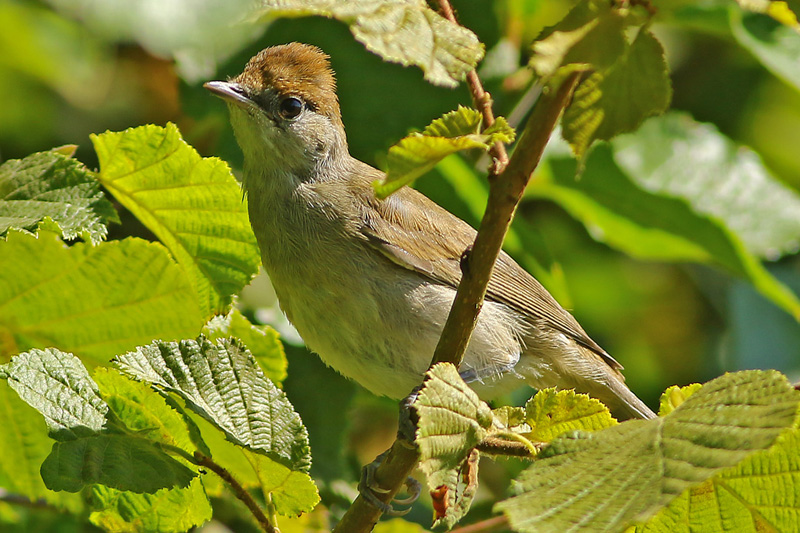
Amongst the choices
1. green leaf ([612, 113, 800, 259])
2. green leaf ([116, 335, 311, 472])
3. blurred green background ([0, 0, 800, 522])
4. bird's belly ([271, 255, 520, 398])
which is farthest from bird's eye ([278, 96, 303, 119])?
green leaf ([116, 335, 311, 472])

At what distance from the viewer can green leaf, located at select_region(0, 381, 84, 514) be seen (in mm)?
2207

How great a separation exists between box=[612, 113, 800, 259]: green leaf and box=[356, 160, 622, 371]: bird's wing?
0.72 meters

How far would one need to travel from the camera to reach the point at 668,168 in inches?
148

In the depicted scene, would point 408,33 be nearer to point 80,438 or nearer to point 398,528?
point 80,438

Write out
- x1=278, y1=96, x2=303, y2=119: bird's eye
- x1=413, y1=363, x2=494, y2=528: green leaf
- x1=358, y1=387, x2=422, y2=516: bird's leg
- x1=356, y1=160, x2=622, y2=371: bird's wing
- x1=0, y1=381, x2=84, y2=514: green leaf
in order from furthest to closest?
x1=278, y1=96, x2=303, y2=119: bird's eye, x1=356, y1=160, x2=622, y2=371: bird's wing, x1=0, y1=381, x2=84, y2=514: green leaf, x1=358, y1=387, x2=422, y2=516: bird's leg, x1=413, y1=363, x2=494, y2=528: green leaf

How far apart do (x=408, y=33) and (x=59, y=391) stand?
1026 millimetres

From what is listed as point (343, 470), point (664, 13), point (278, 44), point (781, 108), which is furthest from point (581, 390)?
point (781, 108)

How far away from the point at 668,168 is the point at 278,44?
172cm

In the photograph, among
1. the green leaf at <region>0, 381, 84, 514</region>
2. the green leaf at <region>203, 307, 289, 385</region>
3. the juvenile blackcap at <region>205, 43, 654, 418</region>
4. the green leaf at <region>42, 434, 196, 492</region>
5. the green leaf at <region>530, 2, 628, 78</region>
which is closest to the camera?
the green leaf at <region>530, 2, 628, 78</region>

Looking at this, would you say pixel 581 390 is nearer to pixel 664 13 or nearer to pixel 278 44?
pixel 278 44

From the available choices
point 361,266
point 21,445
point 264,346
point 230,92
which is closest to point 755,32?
point 361,266

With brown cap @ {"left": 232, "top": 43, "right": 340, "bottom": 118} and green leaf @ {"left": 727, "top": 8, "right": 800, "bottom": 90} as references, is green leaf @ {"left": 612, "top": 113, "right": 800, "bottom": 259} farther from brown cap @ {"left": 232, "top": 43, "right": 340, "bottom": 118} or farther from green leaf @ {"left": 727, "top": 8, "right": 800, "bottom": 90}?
brown cap @ {"left": 232, "top": 43, "right": 340, "bottom": 118}

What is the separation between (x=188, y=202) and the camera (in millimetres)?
2258

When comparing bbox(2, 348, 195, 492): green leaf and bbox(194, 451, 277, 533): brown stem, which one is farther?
bbox(194, 451, 277, 533): brown stem
